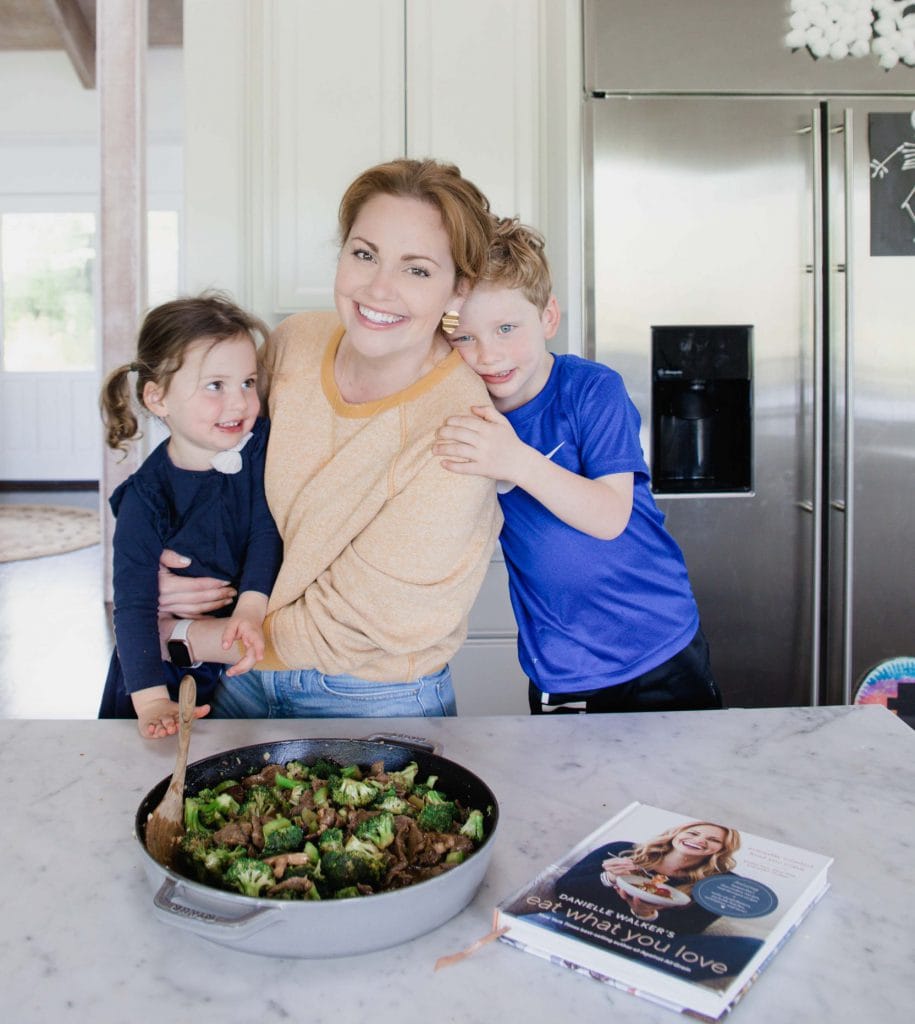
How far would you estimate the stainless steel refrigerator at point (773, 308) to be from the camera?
2.63 m

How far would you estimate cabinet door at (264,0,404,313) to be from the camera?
2820 millimetres

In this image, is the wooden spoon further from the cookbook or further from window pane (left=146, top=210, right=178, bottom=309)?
window pane (left=146, top=210, right=178, bottom=309)

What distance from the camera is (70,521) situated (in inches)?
293

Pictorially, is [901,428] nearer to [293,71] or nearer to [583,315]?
[583,315]

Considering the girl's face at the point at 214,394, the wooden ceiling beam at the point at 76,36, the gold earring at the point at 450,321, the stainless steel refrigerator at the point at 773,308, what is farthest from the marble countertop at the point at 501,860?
the wooden ceiling beam at the point at 76,36

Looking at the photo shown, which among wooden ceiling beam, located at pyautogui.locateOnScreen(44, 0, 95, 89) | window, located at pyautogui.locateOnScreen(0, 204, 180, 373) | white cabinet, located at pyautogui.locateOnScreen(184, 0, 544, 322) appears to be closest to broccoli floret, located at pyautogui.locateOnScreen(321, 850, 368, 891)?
white cabinet, located at pyautogui.locateOnScreen(184, 0, 544, 322)

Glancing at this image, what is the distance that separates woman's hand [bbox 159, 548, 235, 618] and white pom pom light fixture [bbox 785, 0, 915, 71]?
211 centimetres

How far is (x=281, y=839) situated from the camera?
2.82 feet

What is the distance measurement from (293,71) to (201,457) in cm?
172

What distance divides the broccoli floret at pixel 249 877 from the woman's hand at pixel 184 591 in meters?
0.74

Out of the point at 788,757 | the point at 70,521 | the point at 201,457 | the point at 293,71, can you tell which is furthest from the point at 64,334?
the point at 788,757

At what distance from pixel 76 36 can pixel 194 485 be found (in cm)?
745

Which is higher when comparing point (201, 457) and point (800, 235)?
point (800, 235)

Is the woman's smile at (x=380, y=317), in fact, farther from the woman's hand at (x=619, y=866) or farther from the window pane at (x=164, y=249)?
the window pane at (x=164, y=249)
